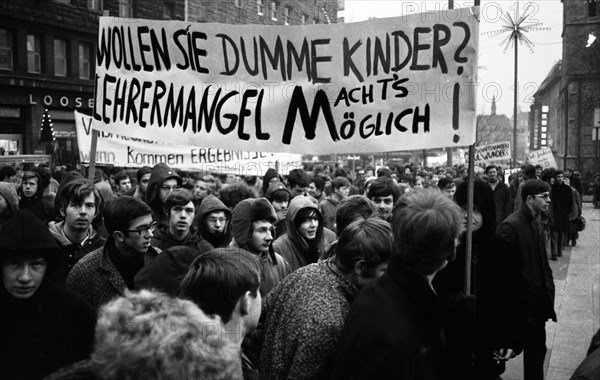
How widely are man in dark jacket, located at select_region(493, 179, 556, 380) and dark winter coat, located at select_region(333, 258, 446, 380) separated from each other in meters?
2.31

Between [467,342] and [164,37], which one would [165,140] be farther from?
[467,342]

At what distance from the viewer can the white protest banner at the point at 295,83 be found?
414 centimetres

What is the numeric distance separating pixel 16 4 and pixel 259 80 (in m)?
25.8

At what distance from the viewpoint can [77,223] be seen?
15.9ft

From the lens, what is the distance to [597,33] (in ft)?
161

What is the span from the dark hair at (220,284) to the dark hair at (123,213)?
1.50m

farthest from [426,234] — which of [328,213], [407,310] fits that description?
[328,213]

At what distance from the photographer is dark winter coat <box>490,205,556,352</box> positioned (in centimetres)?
462

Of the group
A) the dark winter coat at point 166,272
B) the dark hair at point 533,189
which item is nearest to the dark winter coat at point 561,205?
the dark hair at point 533,189

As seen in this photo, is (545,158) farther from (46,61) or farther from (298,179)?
(46,61)

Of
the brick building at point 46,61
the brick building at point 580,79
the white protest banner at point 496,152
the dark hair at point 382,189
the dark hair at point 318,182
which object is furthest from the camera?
the brick building at point 580,79

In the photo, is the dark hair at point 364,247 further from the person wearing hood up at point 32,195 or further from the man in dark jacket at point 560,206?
the man in dark jacket at point 560,206

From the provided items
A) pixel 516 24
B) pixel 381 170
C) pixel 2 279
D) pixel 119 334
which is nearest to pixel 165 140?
pixel 2 279

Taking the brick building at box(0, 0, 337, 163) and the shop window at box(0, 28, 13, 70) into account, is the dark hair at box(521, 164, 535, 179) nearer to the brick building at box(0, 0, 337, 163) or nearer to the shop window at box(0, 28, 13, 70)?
the brick building at box(0, 0, 337, 163)
